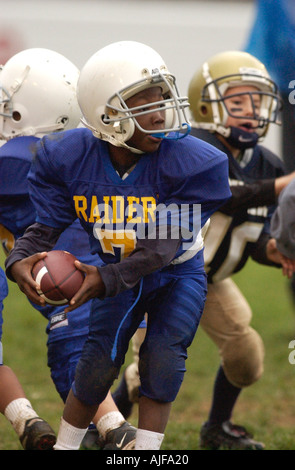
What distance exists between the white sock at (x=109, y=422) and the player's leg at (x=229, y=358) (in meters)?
0.95

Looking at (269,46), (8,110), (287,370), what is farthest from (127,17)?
(8,110)

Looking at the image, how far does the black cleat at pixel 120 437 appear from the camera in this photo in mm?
3781

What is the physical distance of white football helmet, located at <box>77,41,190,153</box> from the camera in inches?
135

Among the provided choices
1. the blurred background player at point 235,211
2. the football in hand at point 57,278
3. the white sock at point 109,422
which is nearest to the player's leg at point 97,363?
the football in hand at point 57,278

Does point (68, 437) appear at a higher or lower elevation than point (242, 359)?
higher

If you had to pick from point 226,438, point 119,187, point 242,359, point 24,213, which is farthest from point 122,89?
point 226,438

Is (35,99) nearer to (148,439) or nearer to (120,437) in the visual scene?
(120,437)

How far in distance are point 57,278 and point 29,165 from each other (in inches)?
38.7

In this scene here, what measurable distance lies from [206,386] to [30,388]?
1314mm

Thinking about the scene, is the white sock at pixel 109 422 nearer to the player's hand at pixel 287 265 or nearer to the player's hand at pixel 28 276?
the player's hand at pixel 28 276

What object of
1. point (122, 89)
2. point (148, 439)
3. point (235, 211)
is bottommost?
point (148, 439)

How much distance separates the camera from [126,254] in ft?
11.6

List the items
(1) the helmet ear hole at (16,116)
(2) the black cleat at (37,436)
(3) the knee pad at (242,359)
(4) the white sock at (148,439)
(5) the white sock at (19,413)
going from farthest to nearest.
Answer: (3) the knee pad at (242,359) → (1) the helmet ear hole at (16,116) → (5) the white sock at (19,413) → (2) the black cleat at (37,436) → (4) the white sock at (148,439)

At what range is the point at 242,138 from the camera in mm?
4488
